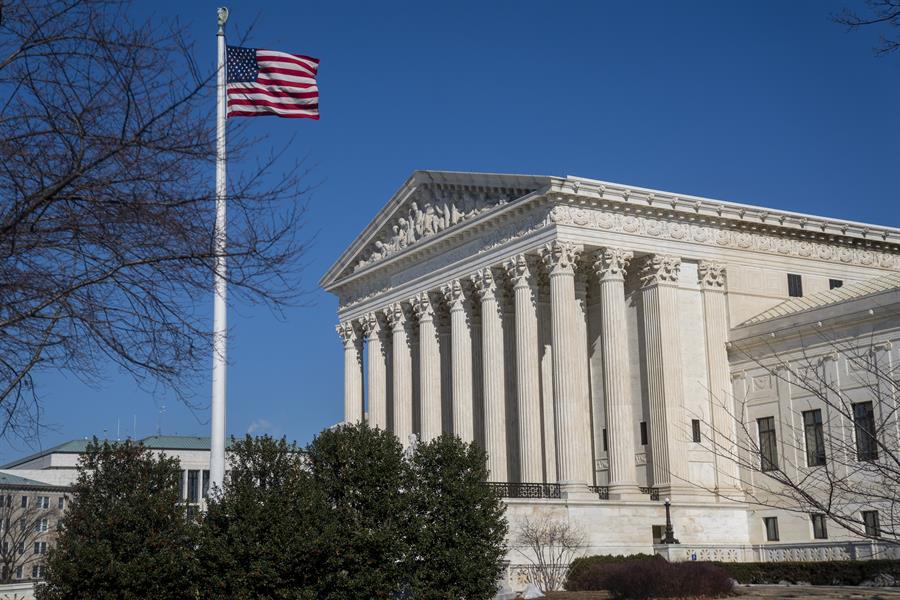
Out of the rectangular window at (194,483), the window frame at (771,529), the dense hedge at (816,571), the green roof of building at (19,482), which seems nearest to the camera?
the dense hedge at (816,571)

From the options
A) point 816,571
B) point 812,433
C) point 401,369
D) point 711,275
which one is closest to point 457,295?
point 401,369

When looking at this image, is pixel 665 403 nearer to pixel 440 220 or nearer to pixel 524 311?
pixel 524 311

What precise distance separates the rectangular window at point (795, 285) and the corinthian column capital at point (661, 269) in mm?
7705

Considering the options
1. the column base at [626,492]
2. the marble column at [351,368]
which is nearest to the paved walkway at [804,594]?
the column base at [626,492]

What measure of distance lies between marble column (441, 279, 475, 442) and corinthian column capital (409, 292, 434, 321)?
275cm

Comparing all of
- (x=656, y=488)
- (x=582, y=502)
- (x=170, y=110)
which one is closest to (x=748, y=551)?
(x=656, y=488)

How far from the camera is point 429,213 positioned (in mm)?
58219

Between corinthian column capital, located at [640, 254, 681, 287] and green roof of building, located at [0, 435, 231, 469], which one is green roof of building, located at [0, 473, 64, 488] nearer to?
green roof of building, located at [0, 435, 231, 469]

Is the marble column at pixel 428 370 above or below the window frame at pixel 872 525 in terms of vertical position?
above

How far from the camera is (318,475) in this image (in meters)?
26.9

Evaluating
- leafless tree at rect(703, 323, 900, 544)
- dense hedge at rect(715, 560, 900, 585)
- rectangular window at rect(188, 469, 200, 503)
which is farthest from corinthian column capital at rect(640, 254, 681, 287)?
rectangular window at rect(188, 469, 200, 503)

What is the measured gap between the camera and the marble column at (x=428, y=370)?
5766 centimetres

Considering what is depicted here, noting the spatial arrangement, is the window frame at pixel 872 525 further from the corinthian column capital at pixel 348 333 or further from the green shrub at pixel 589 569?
the corinthian column capital at pixel 348 333

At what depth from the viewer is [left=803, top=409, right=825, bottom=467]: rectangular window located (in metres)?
47.6
